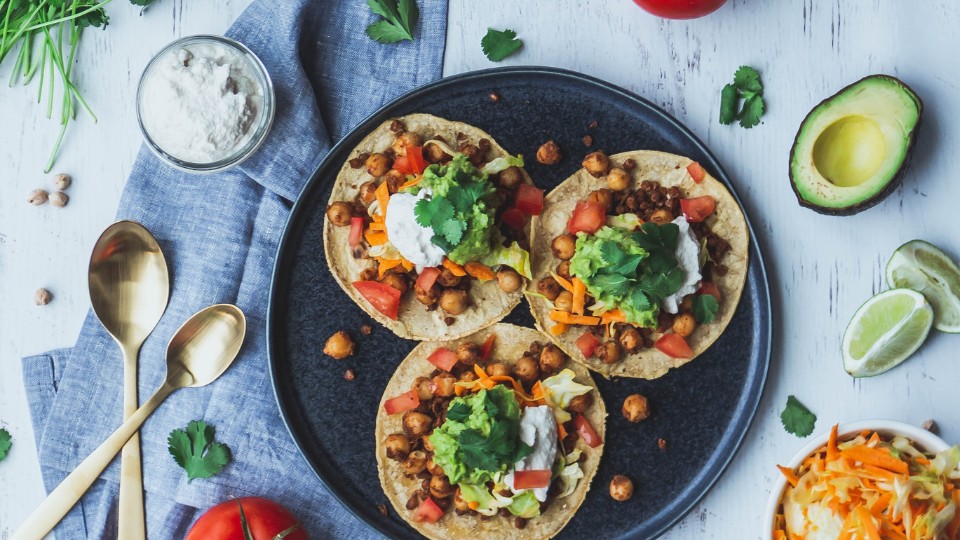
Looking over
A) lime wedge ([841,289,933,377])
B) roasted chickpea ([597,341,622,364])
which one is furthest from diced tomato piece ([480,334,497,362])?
lime wedge ([841,289,933,377])

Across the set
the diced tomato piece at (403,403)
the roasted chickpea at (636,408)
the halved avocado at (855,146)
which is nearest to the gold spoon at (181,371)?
the diced tomato piece at (403,403)

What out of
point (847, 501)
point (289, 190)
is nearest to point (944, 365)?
point (847, 501)

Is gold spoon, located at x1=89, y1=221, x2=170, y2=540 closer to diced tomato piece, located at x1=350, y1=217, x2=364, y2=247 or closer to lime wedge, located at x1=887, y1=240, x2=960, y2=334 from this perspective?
diced tomato piece, located at x1=350, y1=217, x2=364, y2=247

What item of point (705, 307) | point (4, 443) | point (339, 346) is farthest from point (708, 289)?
point (4, 443)

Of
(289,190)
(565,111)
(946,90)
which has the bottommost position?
(289,190)

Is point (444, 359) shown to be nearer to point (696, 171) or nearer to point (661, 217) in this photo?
point (661, 217)

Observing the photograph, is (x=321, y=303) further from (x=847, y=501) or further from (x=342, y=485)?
(x=847, y=501)
